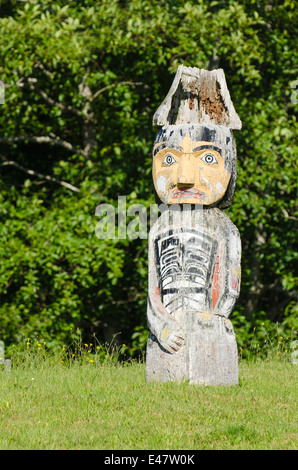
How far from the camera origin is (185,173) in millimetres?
6465

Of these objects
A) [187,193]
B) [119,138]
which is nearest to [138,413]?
[187,193]

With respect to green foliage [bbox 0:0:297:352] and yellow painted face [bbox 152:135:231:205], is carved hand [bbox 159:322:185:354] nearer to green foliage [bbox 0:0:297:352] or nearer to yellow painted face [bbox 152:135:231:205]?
yellow painted face [bbox 152:135:231:205]

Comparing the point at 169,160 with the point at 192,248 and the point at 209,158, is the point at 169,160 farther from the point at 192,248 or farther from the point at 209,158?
the point at 192,248

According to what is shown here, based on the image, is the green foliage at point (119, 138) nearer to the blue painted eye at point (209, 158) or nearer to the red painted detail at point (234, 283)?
the red painted detail at point (234, 283)

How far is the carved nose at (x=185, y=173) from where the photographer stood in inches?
255

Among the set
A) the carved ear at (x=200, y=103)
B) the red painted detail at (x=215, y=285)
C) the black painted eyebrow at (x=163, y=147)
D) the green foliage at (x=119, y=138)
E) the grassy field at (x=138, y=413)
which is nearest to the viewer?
the grassy field at (x=138, y=413)

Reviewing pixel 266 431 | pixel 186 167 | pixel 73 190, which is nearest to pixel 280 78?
pixel 73 190

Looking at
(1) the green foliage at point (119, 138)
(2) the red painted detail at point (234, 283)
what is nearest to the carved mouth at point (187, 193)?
(2) the red painted detail at point (234, 283)

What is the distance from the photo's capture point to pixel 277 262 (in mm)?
10195

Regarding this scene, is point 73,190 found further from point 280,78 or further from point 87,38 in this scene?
point 280,78

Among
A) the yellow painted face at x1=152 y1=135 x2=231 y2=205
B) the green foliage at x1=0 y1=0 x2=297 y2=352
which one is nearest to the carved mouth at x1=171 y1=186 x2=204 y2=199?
the yellow painted face at x1=152 y1=135 x2=231 y2=205

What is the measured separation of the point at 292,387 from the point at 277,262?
397cm

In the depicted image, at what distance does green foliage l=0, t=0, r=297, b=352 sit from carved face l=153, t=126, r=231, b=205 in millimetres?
3006

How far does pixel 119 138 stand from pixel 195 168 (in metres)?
4.89
